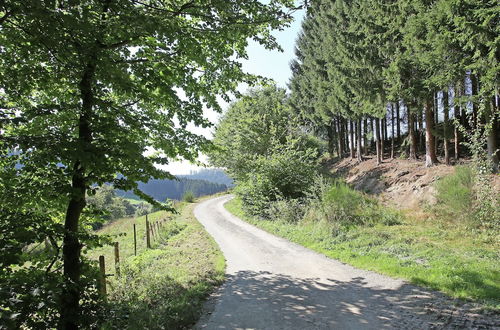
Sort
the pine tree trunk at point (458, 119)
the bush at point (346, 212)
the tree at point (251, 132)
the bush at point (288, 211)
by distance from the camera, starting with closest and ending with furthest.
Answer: the bush at point (346, 212)
the pine tree trunk at point (458, 119)
the bush at point (288, 211)
the tree at point (251, 132)

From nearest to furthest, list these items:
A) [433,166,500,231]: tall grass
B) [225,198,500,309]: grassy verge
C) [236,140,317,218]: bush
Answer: [225,198,500,309]: grassy verge < [433,166,500,231]: tall grass < [236,140,317,218]: bush

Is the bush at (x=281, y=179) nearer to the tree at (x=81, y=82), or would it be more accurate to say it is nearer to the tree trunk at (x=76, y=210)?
the tree at (x=81, y=82)

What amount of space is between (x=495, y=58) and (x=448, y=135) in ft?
18.6

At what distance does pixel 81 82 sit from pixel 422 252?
29.4 feet

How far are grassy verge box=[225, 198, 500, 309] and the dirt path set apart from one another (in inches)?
18.4

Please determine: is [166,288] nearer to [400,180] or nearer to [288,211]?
[288,211]

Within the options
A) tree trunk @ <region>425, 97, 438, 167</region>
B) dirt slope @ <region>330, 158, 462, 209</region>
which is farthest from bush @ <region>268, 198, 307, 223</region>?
tree trunk @ <region>425, 97, 438, 167</region>

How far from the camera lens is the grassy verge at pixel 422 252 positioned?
6176mm

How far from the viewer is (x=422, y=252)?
8.47 m

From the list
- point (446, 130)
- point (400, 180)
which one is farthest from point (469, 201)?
point (446, 130)

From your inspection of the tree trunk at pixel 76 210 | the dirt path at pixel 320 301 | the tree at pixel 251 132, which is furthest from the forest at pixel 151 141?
the tree at pixel 251 132

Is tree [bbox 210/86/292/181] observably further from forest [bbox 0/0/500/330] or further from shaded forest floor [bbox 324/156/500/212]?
forest [bbox 0/0/500/330]

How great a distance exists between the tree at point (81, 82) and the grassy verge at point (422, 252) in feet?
19.8

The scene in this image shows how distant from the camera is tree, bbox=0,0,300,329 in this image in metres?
3.62
